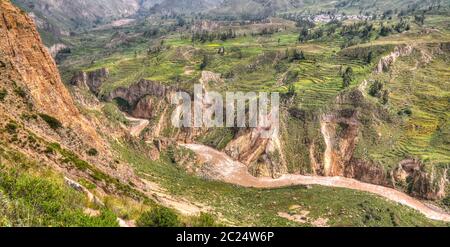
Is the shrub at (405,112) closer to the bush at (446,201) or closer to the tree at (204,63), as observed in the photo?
the bush at (446,201)

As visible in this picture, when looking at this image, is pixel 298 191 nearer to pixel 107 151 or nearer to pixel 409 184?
pixel 409 184

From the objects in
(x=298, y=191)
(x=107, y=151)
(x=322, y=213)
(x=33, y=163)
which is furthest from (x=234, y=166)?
(x=33, y=163)

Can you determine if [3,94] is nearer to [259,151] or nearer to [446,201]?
[259,151]

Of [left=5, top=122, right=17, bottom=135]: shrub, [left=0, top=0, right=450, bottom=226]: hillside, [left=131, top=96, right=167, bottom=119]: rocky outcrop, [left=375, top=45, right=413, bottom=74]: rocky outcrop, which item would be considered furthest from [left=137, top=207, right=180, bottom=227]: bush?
[left=375, top=45, right=413, bottom=74]: rocky outcrop

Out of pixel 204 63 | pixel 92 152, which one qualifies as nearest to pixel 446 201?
pixel 92 152

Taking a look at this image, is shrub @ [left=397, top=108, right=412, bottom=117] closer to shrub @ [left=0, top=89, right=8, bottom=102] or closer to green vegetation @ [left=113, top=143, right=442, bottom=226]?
green vegetation @ [left=113, top=143, right=442, bottom=226]

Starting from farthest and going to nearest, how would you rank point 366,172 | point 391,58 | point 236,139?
point 391,58, point 236,139, point 366,172
